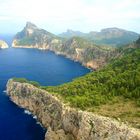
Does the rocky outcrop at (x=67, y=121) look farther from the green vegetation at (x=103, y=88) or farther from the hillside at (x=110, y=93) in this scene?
the green vegetation at (x=103, y=88)

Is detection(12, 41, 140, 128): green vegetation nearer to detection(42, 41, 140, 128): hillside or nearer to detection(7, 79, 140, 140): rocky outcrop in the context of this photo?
detection(42, 41, 140, 128): hillside

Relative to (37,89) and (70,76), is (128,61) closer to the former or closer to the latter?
(37,89)

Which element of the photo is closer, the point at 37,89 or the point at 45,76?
the point at 37,89

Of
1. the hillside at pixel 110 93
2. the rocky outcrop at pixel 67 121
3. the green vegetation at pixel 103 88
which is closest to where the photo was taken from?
the rocky outcrop at pixel 67 121

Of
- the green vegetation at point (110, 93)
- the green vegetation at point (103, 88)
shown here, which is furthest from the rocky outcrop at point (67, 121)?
the green vegetation at point (103, 88)

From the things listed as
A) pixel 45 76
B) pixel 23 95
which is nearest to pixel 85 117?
pixel 23 95

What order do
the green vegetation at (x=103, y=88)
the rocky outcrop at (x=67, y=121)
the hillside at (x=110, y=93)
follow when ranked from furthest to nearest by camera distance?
1. the green vegetation at (x=103, y=88)
2. the hillside at (x=110, y=93)
3. the rocky outcrop at (x=67, y=121)

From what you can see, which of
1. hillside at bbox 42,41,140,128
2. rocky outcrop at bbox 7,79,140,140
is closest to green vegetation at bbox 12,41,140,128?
hillside at bbox 42,41,140,128

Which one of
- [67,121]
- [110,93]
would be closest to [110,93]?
[110,93]

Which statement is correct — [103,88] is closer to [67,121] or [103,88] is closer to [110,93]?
[110,93]
